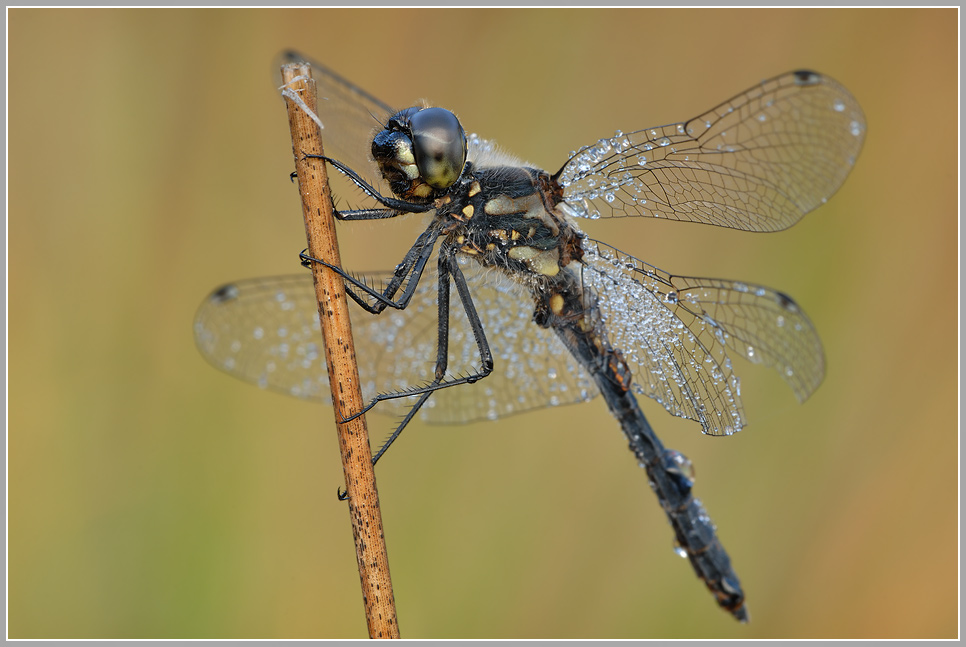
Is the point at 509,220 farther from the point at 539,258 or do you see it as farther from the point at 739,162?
the point at 739,162

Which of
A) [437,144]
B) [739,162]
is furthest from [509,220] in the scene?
[739,162]

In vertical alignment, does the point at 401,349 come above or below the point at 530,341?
above

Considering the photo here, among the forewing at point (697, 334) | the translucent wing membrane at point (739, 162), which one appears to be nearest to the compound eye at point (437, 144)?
the translucent wing membrane at point (739, 162)

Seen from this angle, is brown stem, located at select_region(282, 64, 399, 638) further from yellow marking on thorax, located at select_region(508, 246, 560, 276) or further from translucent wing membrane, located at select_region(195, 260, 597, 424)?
translucent wing membrane, located at select_region(195, 260, 597, 424)

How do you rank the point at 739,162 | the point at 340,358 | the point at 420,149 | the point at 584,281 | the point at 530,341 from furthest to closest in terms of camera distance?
the point at 530,341 < the point at 584,281 < the point at 739,162 < the point at 420,149 < the point at 340,358

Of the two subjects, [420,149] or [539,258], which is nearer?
[420,149]

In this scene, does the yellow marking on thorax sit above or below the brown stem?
above

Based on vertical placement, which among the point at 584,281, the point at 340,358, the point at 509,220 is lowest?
the point at 340,358

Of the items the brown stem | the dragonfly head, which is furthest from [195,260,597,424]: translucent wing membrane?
the brown stem
